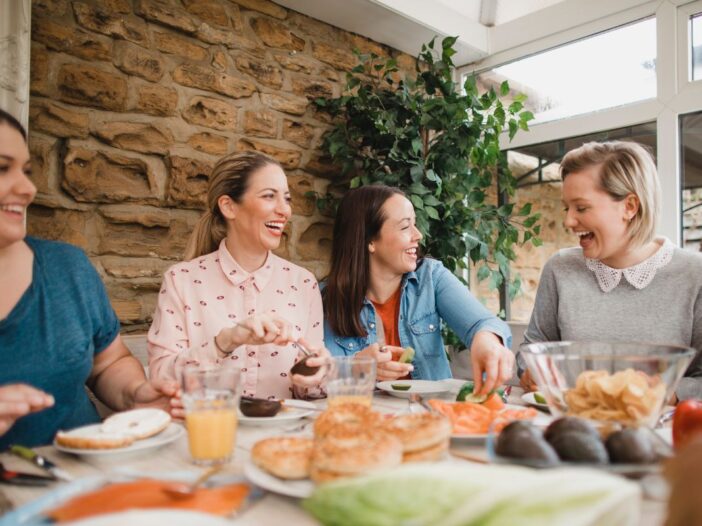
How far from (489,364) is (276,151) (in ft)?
5.85

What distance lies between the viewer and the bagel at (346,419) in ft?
2.76

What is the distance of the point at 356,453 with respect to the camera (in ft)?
2.24

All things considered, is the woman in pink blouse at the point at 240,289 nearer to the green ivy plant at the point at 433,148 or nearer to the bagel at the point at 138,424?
the bagel at the point at 138,424

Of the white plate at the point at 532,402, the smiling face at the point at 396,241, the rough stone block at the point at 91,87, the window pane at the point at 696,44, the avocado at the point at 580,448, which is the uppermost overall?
the window pane at the point at 696,44

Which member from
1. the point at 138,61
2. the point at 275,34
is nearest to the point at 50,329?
the point at 138,61

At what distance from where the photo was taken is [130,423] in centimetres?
98

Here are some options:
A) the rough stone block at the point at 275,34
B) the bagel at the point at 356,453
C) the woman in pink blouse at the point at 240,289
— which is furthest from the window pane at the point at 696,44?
the bagel at the point at 356,453

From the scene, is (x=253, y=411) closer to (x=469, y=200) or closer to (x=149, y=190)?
(x=149, y=190)

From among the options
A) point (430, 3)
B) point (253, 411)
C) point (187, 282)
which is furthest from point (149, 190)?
point (430, 3)

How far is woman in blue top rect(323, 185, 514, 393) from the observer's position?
209 centimetres

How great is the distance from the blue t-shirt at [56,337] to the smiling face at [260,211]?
558 millimetres

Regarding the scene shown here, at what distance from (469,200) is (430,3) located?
3.72ft

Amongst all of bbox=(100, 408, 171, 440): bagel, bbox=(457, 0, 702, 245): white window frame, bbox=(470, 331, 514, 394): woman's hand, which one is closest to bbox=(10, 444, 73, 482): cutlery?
bbox=(100, 408, 171, 440): bagel

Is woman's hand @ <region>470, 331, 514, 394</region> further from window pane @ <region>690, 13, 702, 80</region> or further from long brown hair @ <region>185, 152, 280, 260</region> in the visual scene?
window pane @ <region>690, 13, 702, 80</region>
